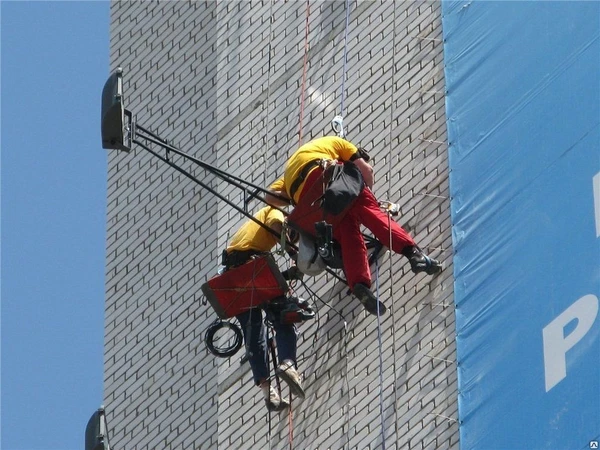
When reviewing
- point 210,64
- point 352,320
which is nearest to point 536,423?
point 352,320

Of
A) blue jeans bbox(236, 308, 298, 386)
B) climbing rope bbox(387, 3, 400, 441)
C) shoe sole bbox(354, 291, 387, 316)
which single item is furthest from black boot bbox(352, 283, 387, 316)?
blue jeans bbox(236, 308, 298, 386)

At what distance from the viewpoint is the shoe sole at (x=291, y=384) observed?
16.3m

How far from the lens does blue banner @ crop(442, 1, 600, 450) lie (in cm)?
1515

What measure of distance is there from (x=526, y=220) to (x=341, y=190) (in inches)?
50.4

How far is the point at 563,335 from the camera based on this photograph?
15.3m

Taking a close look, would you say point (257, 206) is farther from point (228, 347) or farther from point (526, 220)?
point (526, 220)

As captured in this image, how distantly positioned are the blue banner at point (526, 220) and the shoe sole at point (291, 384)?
1246 millimetres

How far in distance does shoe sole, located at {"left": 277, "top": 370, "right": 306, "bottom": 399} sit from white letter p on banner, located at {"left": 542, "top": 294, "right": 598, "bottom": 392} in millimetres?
1924

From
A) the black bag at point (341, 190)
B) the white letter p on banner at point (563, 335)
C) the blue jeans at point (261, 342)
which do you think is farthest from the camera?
the blue jeans at point (261, 342)

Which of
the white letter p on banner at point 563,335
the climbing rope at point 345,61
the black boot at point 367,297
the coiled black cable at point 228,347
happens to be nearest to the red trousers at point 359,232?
the black boot at point 367,297

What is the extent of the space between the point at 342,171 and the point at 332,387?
1578 millimetres

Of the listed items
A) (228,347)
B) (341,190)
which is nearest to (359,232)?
(341,190)

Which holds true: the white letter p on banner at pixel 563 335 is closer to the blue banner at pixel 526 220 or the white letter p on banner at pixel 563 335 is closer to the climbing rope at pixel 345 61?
the blue banner at pixel 526 220

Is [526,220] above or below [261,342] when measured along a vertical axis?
above
